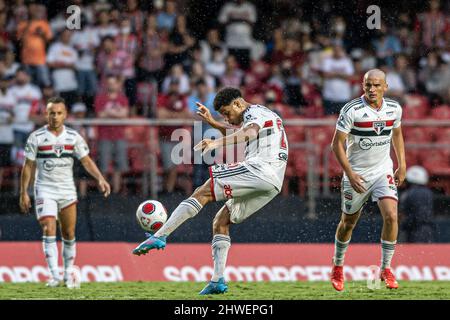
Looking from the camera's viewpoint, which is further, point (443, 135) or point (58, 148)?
point (443, 135)

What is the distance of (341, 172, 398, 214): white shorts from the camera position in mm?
11867

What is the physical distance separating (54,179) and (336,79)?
21.6 ft

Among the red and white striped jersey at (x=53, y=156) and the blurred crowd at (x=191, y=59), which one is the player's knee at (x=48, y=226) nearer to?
the red and white striped jersey at (x=53, y=156)

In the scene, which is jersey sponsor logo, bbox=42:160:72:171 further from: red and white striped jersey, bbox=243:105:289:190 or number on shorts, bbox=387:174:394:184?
number on shorts, bbox=387:174:394:184

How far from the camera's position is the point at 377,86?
1180 centimetres

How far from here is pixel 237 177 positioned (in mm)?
11430

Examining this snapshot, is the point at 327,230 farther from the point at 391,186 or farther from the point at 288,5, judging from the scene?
the point at 288,5

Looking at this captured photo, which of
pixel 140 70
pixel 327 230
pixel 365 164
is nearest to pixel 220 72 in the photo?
pixel 140 70

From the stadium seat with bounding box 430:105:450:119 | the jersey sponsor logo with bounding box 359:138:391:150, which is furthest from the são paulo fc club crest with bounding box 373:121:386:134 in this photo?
the stadium seat with bounding box 430:105:450:119

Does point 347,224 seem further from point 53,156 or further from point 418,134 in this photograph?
point 418,134

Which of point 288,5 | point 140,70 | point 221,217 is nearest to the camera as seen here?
point 221,217

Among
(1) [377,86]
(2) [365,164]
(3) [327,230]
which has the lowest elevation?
(3) [327,230]

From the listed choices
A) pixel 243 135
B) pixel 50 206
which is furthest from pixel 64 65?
pixel 243 135
